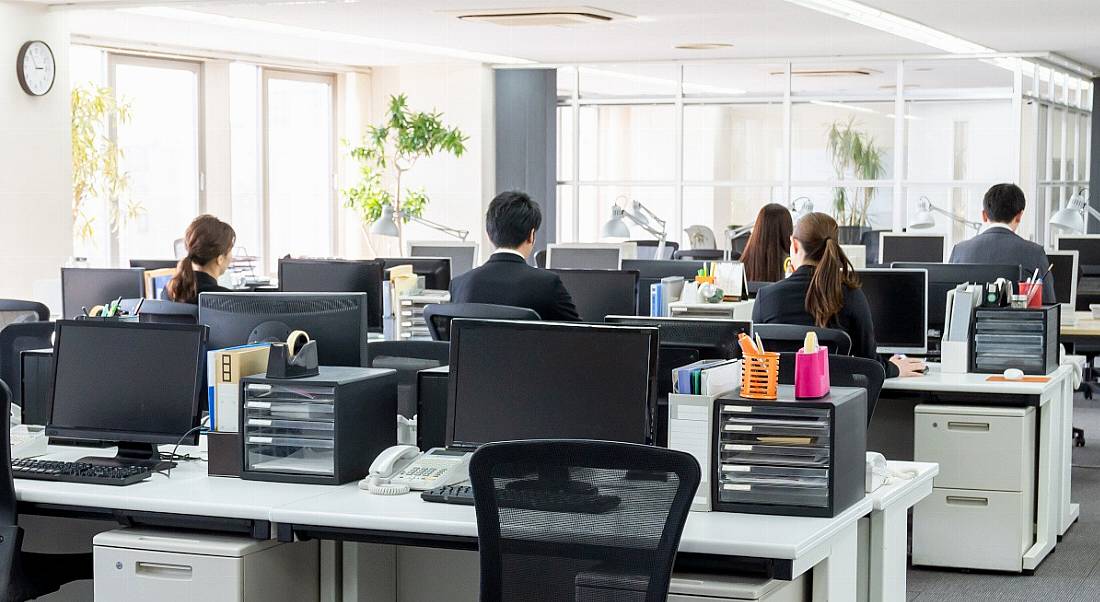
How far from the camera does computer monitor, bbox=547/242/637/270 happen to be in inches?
313

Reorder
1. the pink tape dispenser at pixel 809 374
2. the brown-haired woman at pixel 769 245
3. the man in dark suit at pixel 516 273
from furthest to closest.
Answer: the brown-haired woman at pixel 769 245
the man in dark suit at pixel 516 273
the pink tape dispenser at pixel 809 374

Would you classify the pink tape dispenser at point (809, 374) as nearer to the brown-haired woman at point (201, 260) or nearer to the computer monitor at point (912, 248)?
the brown-haired woman at point (201, 260)

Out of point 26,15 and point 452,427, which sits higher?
point 26,15

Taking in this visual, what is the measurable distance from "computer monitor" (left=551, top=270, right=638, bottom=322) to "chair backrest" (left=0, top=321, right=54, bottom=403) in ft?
8.59

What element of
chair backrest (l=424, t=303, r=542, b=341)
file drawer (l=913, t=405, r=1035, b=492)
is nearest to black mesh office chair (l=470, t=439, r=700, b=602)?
chair backrest (l=424, t=303, r=542, b=341)

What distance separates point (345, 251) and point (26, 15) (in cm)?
510

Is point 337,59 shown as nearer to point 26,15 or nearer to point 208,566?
point 26,15

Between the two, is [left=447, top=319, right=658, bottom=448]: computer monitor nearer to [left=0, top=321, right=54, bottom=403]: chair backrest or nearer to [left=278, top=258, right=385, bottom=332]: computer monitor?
[left=0, top=321, right=54, bottom=403]: chair backrest

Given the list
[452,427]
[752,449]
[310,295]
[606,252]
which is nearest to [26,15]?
[606,252]

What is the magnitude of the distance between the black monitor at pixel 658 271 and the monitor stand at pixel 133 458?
12.3ft

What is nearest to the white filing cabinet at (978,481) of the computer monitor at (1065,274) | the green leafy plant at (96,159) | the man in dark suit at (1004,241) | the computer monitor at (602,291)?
the computer monitor at (602,291)

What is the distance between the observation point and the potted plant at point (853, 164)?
1244 cm

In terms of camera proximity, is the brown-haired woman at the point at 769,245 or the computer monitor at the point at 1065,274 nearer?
the brown-haired woman at the point at 769,245

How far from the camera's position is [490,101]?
13.0 meters
